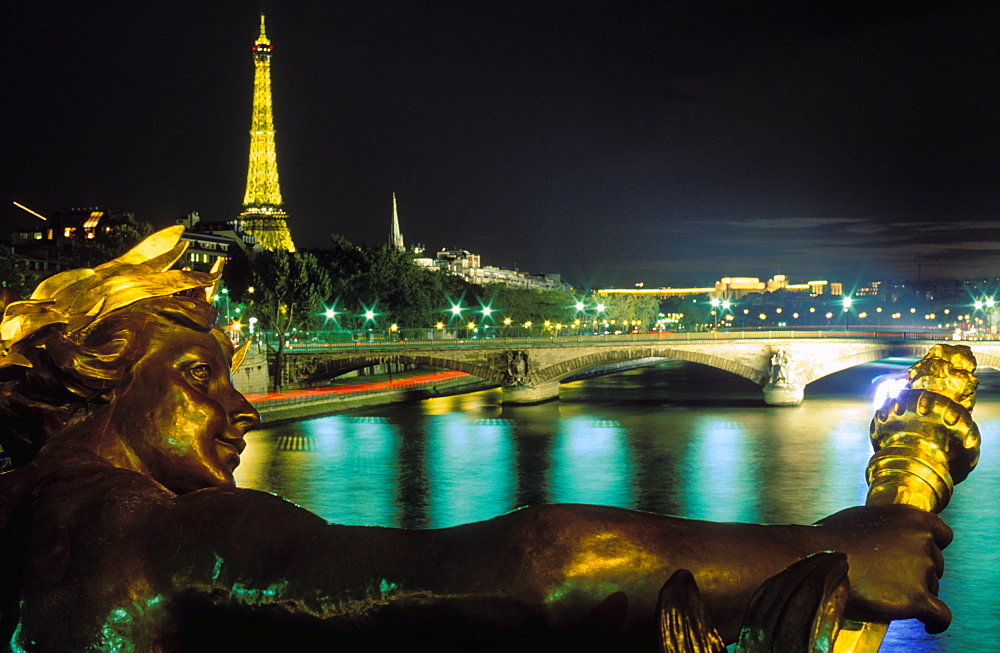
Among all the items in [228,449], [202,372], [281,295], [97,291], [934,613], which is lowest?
[934,613]

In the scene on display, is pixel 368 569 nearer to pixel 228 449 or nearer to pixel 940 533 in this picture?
pixel 228 449

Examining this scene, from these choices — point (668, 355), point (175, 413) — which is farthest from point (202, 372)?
point (668, 355)

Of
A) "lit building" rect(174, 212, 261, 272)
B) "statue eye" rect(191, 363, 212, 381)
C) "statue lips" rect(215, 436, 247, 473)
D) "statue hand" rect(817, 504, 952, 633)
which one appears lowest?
"statue hand" rect(817, 504, 952, 633)

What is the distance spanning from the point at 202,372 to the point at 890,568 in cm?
99

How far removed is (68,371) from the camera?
4.61 ft

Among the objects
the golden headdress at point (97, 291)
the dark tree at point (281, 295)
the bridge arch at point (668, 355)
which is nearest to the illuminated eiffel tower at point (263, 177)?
the dark tree at point (281, 295)

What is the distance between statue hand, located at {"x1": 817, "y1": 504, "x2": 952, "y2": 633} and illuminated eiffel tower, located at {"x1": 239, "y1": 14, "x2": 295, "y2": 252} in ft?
325

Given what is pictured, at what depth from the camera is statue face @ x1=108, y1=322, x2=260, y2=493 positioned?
1.46 metres

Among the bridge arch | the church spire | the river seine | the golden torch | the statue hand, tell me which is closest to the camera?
the statue hand

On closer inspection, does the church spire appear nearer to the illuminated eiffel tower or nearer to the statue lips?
the illuminated eiffel tower

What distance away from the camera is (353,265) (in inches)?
2601

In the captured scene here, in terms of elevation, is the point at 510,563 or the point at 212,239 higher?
the point at 212,239

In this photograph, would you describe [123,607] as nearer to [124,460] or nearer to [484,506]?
[124,460]

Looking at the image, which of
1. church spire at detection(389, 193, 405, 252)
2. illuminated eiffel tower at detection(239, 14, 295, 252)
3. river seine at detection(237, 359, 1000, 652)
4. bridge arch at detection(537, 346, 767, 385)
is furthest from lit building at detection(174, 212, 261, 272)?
church spire at detection(389, 193, 405, 252)
